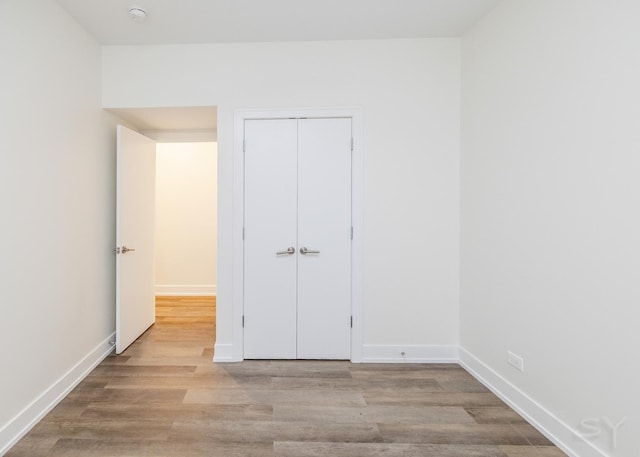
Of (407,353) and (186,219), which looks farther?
(186,219)

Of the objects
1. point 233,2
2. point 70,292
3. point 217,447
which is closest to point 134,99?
point 233,2

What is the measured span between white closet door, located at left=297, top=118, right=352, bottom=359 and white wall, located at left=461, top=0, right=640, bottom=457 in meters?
1.04

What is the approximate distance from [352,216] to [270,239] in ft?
2.42

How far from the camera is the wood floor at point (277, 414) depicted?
1649mm

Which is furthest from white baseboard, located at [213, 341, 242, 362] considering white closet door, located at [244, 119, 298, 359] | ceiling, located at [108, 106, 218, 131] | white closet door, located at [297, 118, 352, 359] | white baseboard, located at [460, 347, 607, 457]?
ceiling, located at [108, 106, 218, 131]

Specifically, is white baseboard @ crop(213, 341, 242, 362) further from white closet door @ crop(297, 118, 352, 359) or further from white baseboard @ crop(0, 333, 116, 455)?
white baseboard @ crop(0, 333, 116, 455)

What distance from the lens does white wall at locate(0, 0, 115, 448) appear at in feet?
5.65

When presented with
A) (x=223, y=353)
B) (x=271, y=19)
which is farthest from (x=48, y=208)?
(x=271, y=19)

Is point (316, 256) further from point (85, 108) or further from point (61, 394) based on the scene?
point (85, 108)

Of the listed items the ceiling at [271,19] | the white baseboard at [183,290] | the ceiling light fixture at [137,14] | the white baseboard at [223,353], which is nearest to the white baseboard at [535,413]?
the white baseboard at [223,353]

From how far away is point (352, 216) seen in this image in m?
2.62

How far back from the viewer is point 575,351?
5.29ft

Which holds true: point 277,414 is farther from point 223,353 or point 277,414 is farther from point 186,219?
point 186,219

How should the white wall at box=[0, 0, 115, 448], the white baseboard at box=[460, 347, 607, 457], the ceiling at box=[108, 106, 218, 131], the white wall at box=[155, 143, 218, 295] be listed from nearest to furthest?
the white baseboard at box=[460, 347, 607, 457], the white wall at box=[0, 0, 115, 448], the ceiling at box=[108, 106, 218, 131], the white wall at box=[155, 143, 218, 295]
